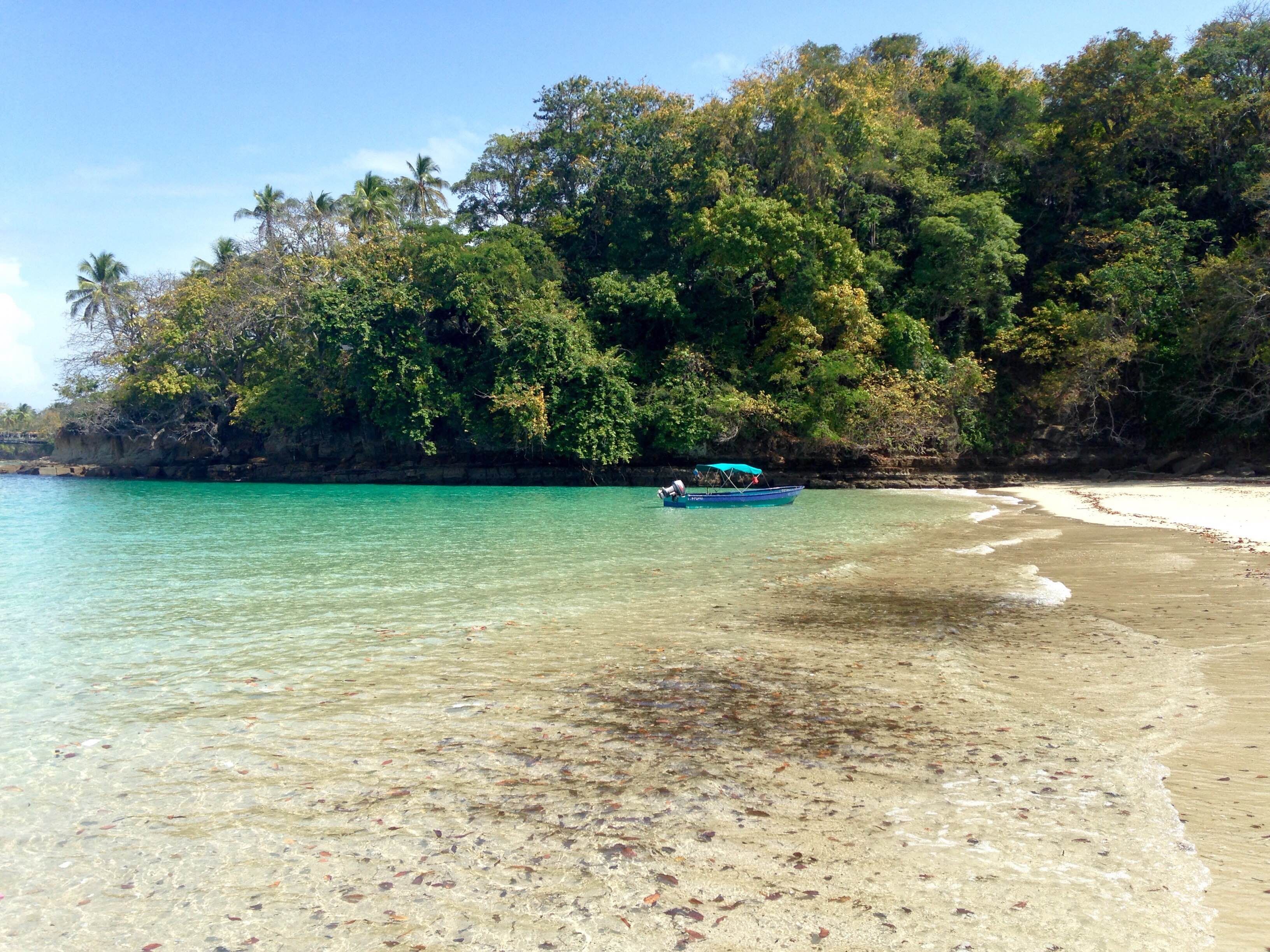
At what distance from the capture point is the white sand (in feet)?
56.5

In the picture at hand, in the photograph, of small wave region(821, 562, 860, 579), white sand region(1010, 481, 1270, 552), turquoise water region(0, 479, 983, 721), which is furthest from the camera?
white sand region(1010, 481, 1270, 552)

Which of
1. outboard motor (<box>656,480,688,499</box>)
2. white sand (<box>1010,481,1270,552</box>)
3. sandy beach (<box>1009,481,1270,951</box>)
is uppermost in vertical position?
outboard motor (<box>656,480,688,499</box>)

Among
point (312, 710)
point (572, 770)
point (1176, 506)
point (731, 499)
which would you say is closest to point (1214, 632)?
point (572, 770)

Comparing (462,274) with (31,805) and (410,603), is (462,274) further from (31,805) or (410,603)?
(31,805)

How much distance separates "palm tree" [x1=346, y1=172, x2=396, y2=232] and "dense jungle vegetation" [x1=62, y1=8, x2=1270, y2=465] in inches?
368

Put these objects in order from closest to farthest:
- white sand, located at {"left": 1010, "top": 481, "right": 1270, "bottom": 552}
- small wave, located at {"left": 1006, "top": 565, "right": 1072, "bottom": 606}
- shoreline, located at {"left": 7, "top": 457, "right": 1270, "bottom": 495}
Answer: small wave, located at {"left": 1006, "top": 565, "right": 1072, "bottom": 606} → white sand, located at {"left": 1010, "top": 481, "right": 1270, "bottom": 552} → shoreline, located at {"left": 7, "top": 457, "right": 1270, "bottom": 495}

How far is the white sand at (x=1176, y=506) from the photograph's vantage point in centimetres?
1723

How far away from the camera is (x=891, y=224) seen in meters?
40.2

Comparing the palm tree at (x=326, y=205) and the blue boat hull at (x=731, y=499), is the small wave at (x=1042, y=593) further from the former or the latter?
the palm tree at (x=326, y=205)

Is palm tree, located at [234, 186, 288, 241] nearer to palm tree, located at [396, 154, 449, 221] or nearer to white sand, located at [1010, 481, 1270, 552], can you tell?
palm tree, located at [396, 154, 449, 221]

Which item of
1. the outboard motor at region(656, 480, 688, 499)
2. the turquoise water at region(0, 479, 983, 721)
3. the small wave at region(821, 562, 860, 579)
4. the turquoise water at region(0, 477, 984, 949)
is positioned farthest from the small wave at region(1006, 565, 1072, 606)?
the outboard motor at region(656, 480, 688, 499)

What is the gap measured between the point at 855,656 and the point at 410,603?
20.7 ft

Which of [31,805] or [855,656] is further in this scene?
[855,656]

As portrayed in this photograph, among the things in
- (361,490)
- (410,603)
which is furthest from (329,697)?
(361,490)
